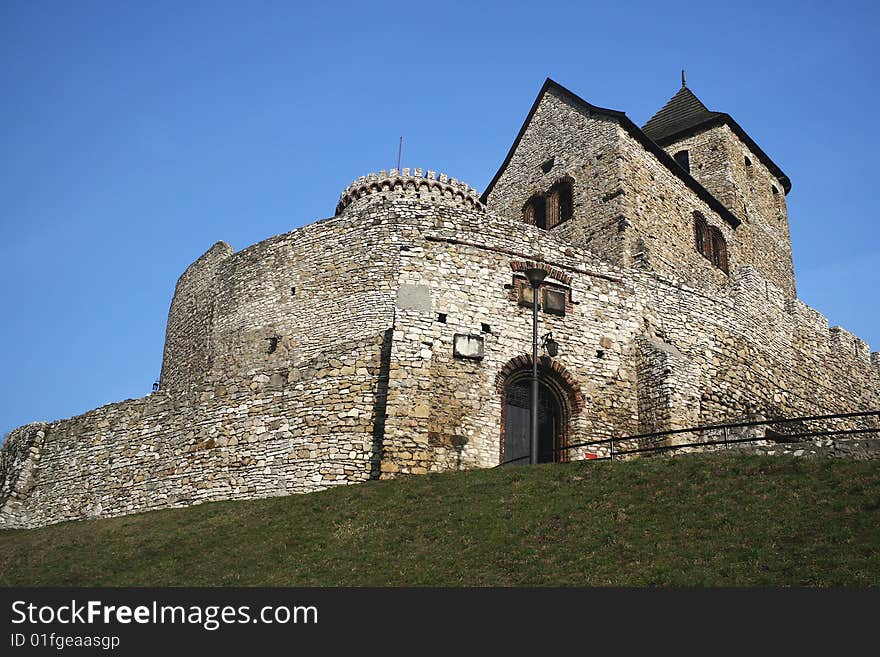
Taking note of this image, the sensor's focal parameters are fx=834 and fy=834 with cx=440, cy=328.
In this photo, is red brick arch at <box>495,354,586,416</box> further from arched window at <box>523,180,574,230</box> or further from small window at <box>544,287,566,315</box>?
arched window at <box>523,180,574,230</box>

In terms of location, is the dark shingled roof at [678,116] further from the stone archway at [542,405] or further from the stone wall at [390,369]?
the stone archway at [542,405]

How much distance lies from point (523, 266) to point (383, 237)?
400cm

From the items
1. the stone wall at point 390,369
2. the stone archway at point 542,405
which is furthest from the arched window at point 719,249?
the stone archway at point 542,405

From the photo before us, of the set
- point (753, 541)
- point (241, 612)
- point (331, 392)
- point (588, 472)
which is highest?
point (331, 392)

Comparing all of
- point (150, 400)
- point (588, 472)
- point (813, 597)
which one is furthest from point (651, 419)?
point (150, 400)

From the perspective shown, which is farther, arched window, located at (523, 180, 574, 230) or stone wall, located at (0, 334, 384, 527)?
arched window, located at (523, 180, 574, 230)

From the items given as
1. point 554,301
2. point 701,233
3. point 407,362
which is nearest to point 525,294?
point 554,301

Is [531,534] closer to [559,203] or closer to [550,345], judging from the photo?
[550,345]

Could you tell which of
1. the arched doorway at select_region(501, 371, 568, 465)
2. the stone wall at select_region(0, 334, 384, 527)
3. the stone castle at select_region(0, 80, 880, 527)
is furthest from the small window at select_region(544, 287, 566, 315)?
the stone wall at select_region(0, 334, 384, 527)

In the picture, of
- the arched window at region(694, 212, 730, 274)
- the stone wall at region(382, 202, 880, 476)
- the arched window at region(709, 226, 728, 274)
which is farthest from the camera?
the arched window at region(709, 226, 728, 274)

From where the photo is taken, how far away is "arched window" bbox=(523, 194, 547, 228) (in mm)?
34844

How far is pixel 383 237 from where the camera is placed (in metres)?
23.3

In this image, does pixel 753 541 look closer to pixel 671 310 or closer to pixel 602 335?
pixel 602 335

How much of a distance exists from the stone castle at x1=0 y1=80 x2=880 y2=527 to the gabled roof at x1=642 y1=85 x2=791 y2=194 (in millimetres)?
12515
